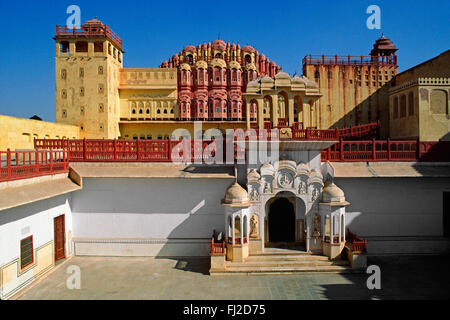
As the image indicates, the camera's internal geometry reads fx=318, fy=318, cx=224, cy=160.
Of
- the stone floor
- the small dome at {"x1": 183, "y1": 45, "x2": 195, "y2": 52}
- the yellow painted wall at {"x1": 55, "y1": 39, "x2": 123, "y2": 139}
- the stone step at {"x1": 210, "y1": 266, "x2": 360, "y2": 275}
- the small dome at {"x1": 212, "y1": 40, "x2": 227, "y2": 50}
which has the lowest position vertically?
the stone floor

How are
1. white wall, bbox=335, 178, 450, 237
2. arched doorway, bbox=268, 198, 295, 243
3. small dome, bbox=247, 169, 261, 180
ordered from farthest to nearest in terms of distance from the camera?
white wall, bbox=335, 178, 450, 237 < arched doorway, bbox=268, 198, 295, 243 < small dome, bbox=247, 169, 261, 180

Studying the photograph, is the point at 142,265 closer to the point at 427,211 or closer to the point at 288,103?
the point at 288,103

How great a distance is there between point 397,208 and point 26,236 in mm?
15654

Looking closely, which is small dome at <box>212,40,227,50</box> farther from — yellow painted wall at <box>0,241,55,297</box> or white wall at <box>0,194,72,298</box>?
yellow painted wall at <box>0,241,55,297</box>

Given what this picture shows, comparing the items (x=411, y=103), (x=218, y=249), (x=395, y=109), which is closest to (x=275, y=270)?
(x=218, y=249)

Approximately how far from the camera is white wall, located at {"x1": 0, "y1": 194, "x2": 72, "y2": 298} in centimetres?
1049

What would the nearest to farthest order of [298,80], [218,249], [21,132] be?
[218,249] → [298,80] → [21,132]

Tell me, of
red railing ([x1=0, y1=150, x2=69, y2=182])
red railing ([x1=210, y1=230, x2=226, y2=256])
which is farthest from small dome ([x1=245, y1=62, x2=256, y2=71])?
red railing ([x1=210, y1=230, x2=226, y2=256])

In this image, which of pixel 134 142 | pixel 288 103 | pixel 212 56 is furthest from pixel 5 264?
pixel 212 56

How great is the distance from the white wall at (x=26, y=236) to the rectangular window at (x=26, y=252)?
0.56ft

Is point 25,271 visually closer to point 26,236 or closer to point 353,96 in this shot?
point 26,236

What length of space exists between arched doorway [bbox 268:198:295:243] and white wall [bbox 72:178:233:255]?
2.30 m

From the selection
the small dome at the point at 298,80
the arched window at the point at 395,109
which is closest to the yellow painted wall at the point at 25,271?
the small dome at the point at 298,80

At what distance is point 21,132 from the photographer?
1872cm
